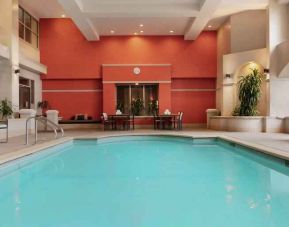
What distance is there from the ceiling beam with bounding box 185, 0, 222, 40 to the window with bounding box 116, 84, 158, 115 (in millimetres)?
3048

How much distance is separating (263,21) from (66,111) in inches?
388

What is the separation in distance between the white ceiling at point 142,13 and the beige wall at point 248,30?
0.52 metres

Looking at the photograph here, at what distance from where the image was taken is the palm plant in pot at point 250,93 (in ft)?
40.6

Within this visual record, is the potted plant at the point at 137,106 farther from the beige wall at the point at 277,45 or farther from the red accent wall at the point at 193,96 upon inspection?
the beige wall at the point at 277,45

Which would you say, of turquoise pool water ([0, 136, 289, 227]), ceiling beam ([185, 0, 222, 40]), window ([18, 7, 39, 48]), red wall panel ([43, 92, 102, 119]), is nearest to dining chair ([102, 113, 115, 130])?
red wall panel ([43, 92, 102, 119])

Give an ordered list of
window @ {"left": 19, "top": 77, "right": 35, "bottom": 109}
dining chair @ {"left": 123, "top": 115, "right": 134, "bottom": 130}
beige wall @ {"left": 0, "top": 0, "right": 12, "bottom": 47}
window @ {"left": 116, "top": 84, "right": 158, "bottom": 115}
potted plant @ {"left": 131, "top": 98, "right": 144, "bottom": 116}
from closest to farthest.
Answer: beige wall @ {"left": 0, "top": 0, "right": 12, "bottom": 47} < window @ {"left": 19, "top": 77, "right": 35, "bottom": 109} < dining chair @ {"left": 123, "top": 115, "right": 134, "bottom": 130} < potted plant @ {"left": 131, "top": 98, "right": 144, "bottom": 116} < window @ {"left": 116, "top": 84, "right": 158, "bottom": 115}

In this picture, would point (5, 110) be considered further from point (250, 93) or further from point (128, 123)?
point (250, 93)

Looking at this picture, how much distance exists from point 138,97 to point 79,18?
5455 mm

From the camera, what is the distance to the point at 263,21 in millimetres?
13414

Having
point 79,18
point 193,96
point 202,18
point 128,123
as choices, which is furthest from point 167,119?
point 79,18

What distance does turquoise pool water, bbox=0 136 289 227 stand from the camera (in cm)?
312

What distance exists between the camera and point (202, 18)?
1224 cm

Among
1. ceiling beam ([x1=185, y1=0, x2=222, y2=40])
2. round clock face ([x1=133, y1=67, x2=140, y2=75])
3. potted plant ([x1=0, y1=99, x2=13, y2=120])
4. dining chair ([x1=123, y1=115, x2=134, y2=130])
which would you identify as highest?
ceiling beam ([x1=185, y1=0, x2=222, y2=40])

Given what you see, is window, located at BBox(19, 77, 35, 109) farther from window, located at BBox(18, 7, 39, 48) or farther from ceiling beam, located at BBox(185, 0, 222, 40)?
ceiling beam, located at BBox(185, 0, 222, 40)
